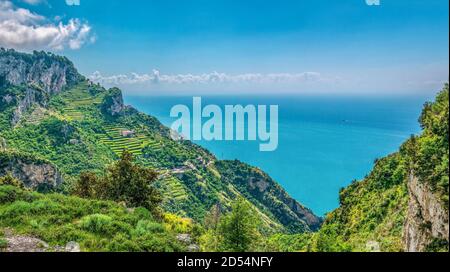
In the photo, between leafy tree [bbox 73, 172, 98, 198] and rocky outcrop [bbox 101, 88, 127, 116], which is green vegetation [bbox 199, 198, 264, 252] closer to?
leafy tree [bbox 73, 172, 98, 198]

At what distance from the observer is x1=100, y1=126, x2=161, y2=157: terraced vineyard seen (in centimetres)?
6617

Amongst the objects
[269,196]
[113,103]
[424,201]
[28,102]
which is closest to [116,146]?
[28,102]

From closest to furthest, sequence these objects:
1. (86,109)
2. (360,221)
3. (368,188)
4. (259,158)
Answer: (360,221)
(368,188)
(86,109)
(259,158)

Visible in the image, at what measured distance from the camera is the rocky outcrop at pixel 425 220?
4.57 meters

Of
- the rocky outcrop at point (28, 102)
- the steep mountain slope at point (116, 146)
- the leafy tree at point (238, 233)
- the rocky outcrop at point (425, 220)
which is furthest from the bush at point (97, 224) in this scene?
the rocky outcrop at point (28, 102)

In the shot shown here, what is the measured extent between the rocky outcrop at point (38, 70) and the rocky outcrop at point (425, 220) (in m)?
79.0

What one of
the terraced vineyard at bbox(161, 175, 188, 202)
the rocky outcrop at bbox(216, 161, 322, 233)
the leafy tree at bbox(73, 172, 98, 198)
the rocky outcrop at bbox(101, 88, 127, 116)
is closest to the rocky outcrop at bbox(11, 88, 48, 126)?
the rocky outcrop at bbox(101, 88, 127, 116)

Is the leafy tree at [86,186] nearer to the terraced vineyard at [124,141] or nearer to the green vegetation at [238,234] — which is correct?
the green vegetation at [238,234]

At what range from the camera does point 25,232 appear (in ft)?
20.5
